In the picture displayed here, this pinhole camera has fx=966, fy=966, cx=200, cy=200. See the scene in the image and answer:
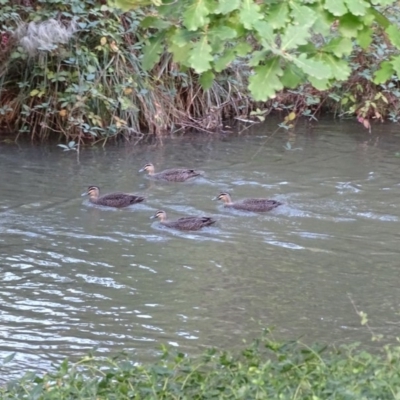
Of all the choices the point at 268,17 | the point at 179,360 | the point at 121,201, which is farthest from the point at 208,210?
the point at 268,17

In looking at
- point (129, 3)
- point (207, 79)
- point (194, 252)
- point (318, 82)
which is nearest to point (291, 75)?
point (318, 82)

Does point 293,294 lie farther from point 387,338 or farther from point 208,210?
point 208,210

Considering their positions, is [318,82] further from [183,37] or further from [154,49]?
[154,49]

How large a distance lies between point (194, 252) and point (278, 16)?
A: 6.30 metres

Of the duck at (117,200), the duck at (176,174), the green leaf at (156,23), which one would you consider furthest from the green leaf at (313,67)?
the duck at (176,174)

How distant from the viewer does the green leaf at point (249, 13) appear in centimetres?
435

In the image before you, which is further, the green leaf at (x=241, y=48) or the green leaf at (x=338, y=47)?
the green leaf at (x=241, y=48)

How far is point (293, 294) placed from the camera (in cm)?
905

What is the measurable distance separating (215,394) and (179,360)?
39cm

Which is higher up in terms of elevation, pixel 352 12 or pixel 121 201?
pixel 352 12

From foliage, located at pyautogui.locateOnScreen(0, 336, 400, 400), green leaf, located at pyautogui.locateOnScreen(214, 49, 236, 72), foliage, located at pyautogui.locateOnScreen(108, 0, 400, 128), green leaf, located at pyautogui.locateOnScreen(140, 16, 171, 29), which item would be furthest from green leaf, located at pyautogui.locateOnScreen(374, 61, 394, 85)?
foliage, located at pyautogui.locateOnScreen(0, 336, 400, 400)

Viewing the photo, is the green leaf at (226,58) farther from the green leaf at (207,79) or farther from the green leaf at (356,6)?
the green leaf at (356,6)

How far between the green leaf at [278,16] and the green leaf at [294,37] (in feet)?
0.28

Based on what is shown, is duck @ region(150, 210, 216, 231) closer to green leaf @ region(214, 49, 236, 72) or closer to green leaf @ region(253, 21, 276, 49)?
green leaf @ region(214, 49, 236, 72)
